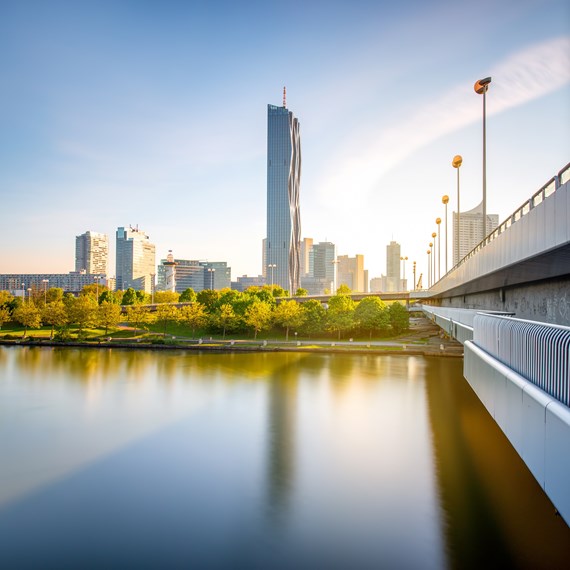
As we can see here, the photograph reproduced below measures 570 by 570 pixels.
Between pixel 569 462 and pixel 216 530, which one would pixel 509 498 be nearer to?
pixel 216 530

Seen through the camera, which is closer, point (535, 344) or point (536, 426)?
point (536, 426)

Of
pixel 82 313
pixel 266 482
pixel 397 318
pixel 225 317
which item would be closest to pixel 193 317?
pixel 225 317

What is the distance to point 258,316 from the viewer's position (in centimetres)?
4681

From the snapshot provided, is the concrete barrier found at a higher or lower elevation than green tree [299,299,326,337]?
higher

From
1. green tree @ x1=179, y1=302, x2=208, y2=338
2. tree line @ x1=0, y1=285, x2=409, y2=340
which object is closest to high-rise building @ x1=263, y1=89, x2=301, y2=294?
tree line @ x1=0, y1=285, x2=409, y2=340

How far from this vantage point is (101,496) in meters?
11.5

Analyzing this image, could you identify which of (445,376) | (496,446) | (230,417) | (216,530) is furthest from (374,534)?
(445,376)

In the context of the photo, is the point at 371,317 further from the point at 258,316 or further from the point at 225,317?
the point at 225,317

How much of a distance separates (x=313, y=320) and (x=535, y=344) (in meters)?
41.7

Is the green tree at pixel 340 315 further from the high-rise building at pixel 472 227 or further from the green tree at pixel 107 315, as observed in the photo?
the green tree at pixel 107 315

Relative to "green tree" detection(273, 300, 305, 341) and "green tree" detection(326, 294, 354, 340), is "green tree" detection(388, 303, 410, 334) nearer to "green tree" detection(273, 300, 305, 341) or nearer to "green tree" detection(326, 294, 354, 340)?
"green tree" detection(326, 294, 354, 340)

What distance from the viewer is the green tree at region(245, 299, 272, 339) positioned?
46750 millimetres

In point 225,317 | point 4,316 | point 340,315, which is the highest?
point 340,315

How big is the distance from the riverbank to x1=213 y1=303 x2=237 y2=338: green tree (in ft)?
7.66
